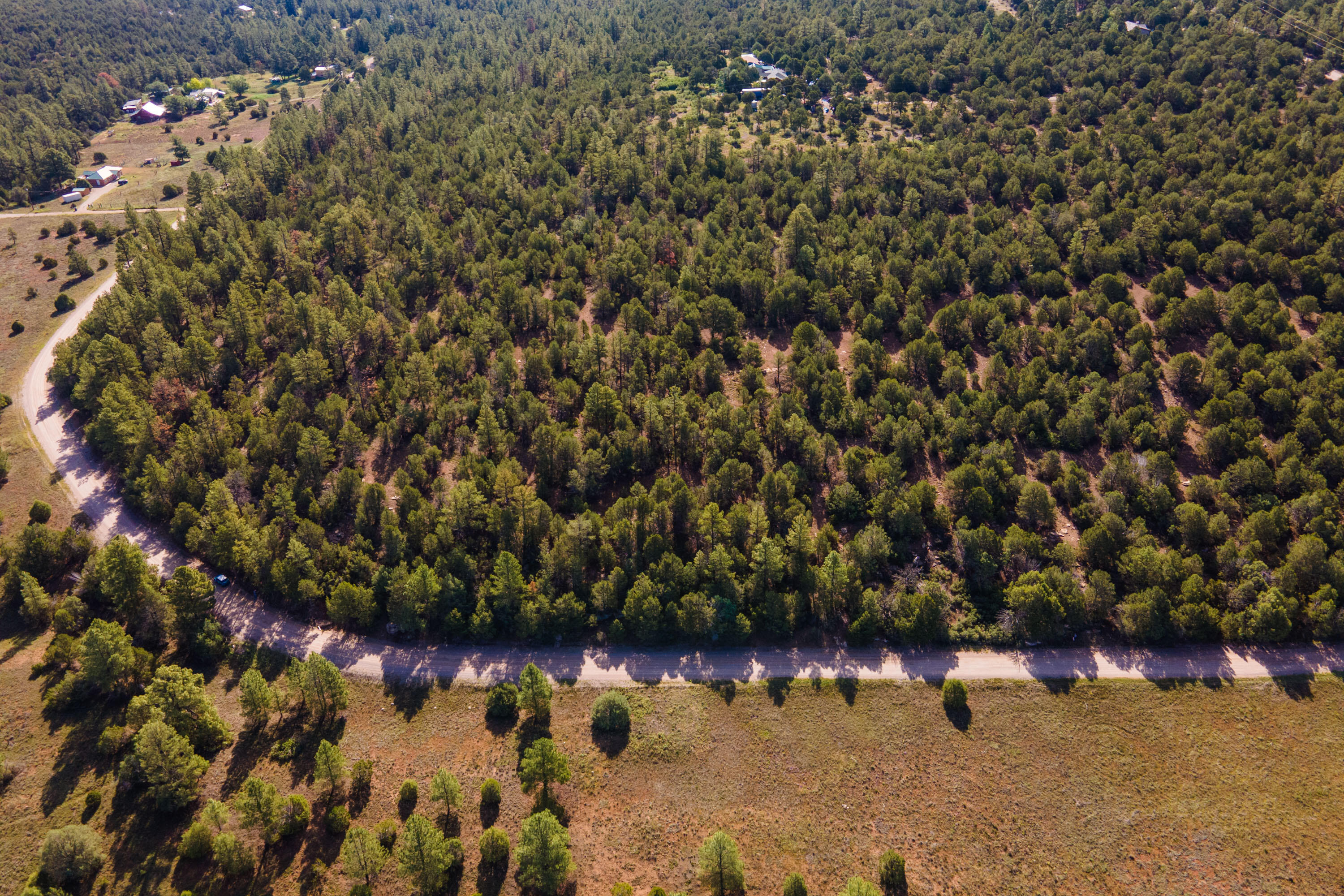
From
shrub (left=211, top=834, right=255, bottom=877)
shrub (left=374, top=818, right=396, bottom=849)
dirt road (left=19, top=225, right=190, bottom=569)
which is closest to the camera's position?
shrub (left=211, top=834, right=255, bottom=877)

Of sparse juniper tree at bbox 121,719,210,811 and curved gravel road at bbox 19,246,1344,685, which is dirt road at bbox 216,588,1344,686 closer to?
curved gravel road at bbox 19,246,1344,685

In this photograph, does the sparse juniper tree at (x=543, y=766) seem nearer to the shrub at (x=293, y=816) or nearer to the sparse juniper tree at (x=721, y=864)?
the sparse juniper tree at (x=721, y=864)

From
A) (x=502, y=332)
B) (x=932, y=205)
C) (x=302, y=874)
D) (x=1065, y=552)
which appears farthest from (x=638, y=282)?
(x=302, y=874)

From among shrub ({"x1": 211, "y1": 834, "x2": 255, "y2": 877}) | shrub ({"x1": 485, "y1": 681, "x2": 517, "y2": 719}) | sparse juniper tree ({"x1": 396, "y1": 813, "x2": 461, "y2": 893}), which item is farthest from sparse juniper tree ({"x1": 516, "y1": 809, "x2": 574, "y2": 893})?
shrub ({"x1": 211, "y1": 834, "x2": 255, "y2": 877})

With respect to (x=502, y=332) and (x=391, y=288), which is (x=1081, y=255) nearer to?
(x=502, y=332)

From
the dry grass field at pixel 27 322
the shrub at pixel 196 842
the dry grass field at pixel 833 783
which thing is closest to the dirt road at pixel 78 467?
the dry grass field at pixel 27 322
